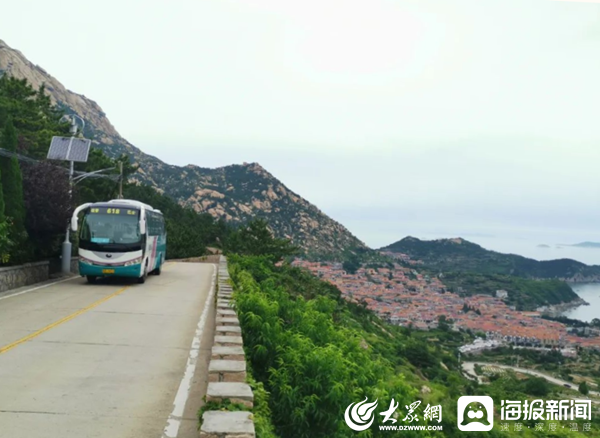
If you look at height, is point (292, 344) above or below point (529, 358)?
above

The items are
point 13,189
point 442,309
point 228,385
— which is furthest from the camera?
point 442,309

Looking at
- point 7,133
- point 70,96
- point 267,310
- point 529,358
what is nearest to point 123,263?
point 7,133

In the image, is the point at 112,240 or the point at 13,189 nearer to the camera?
the point at 13,189

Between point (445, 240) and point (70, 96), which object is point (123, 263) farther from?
point (445, 240)

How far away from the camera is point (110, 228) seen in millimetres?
20203

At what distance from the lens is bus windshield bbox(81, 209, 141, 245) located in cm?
1990

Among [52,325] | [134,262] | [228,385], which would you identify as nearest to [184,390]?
[228,385]

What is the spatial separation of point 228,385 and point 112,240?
51.1 feet

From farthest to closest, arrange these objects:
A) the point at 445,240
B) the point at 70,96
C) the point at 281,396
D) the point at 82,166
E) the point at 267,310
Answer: the point at 445,240, the point at 70,96, the point at 82,166, the point at 267,310, the point at 281,396

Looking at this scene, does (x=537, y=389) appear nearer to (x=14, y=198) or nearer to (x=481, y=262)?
(x=14, y=198)

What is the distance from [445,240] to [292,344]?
193290mm

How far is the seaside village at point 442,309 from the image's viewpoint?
233 ft

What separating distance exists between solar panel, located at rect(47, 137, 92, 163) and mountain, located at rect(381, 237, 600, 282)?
14604 cm

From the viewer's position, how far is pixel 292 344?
9.35 metres
